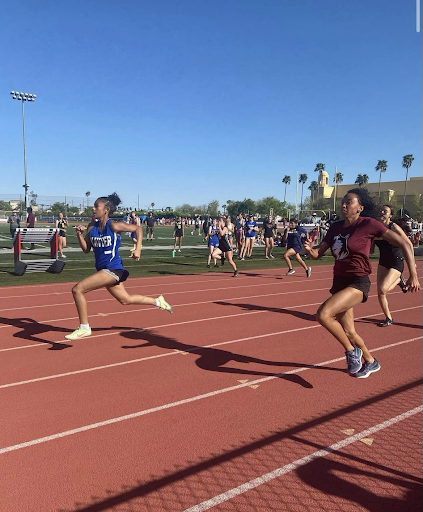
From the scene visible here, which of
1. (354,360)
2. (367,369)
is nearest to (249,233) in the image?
(367,369)

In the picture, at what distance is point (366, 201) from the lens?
5.36 meters

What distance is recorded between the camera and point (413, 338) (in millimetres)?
7125

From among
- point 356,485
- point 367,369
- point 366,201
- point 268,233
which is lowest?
point 356,485

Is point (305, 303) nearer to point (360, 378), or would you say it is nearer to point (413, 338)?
point (413, 338)

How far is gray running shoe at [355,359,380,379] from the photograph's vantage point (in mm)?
5203

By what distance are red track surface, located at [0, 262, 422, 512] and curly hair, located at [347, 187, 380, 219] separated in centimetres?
203

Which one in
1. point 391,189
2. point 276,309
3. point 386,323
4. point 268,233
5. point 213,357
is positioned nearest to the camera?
point 213,357

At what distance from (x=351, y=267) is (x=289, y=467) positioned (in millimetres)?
2348

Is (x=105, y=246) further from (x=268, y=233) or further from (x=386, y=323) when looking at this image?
(x=268, y=233)

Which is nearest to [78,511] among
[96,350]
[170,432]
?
[170,432]

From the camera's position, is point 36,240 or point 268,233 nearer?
point 36,240

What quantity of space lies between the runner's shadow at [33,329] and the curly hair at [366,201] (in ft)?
14.5

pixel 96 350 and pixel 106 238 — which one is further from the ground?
pixel 106 238

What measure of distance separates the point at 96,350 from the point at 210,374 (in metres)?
1.87
